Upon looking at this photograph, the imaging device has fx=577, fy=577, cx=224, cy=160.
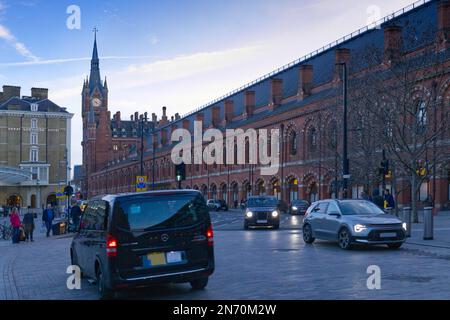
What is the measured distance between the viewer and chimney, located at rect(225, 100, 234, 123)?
77.1 m

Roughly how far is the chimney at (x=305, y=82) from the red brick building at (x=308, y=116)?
0.10m

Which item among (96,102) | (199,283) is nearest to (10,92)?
(96,102)

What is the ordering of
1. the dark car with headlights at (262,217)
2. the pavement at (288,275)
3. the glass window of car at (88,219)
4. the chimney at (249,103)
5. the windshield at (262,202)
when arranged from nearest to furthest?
the pavement at (288,275) < the glass window of car at (88,219) < the dark car with headlights at (262,217) < the windshield at (262,202) < the chimney at (249,103)

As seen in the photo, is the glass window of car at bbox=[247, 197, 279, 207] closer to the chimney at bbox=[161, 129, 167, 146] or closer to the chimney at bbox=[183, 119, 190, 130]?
the chimney at bbox=[183, 119, 190, 130]

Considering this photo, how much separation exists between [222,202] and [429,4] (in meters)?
30.7

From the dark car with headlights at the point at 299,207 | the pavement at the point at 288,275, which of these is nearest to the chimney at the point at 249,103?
the dark car with headlights at the point at 299,207

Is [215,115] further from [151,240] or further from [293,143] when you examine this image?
[151,240]

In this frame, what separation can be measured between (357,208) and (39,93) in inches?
3505

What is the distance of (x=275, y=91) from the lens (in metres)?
66.3

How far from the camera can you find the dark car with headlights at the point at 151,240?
9266 millimetres

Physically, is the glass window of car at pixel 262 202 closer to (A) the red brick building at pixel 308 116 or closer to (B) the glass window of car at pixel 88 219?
(A) the red brick building at pixel 308 116

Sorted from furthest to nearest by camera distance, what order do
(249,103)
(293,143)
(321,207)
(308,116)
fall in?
(249,103)
(293,143)
(308,116)
(321,207)

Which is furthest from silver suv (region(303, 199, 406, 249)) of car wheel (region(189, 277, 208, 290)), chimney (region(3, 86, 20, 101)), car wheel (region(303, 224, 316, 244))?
chimney (region(3, 86, 20, 101))
